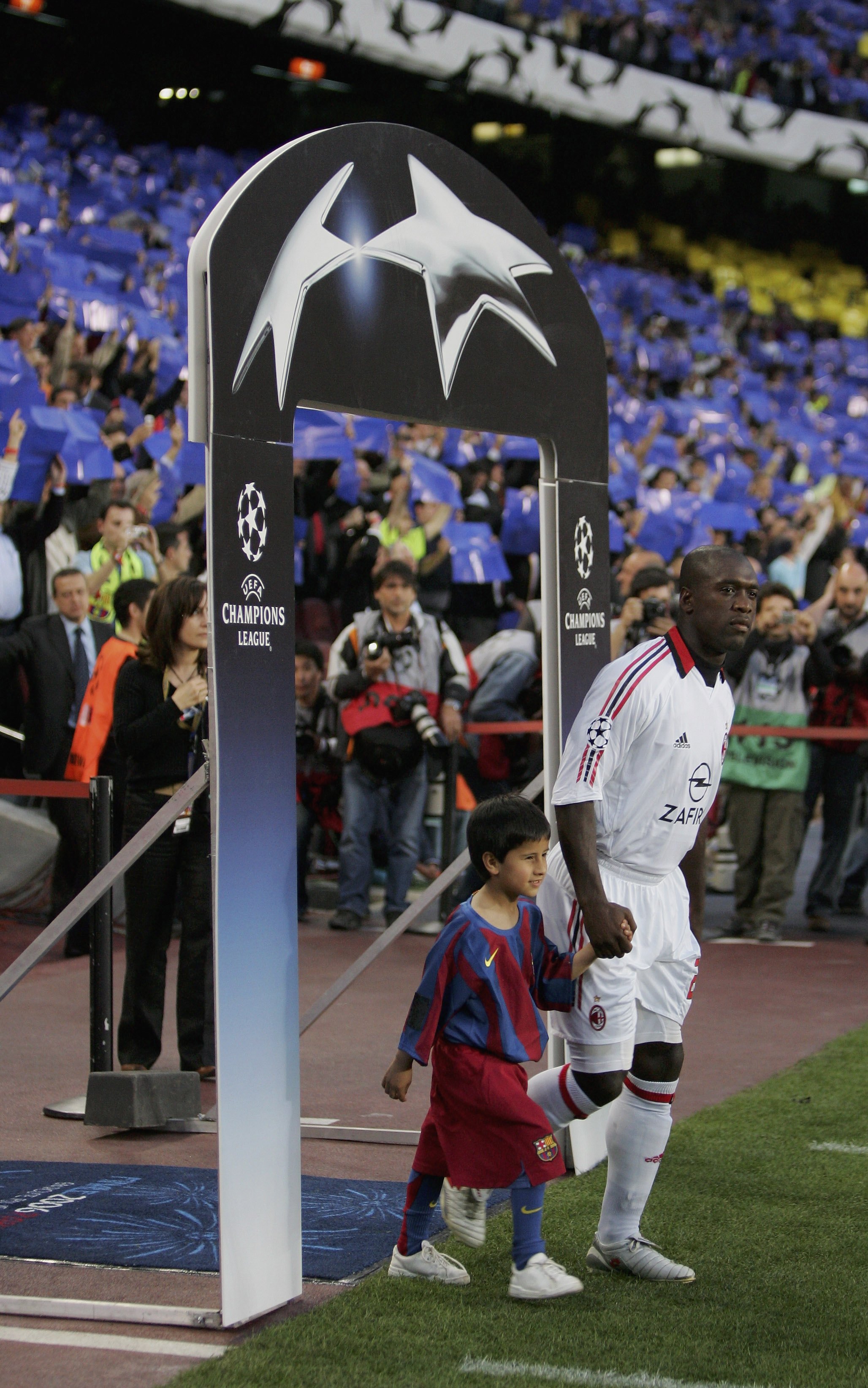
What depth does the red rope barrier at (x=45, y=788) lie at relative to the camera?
7.55 m

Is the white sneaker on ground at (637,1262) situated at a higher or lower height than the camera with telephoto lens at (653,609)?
lower

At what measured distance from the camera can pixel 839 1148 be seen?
231 inches

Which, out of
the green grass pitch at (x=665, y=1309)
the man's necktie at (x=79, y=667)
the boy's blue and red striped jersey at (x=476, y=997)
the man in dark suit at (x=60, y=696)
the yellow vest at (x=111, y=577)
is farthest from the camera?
the yellow vest at (x=111, y=577)

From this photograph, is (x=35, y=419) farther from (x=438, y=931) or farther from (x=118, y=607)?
(x=438, y=931)

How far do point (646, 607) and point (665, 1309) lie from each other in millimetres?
5478

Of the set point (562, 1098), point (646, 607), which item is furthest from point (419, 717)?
point (562, 1098)

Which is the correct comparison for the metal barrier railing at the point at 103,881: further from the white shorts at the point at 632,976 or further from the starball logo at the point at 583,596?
the starball logo at the point at 583,596

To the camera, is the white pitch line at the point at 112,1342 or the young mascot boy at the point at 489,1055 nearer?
the white pitch line at the point at 112,1342

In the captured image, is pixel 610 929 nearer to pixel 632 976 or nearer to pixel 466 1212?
pixel 632 976

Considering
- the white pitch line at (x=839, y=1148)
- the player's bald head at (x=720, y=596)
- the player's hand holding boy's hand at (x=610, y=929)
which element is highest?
the player's bald head at (x=720, y=596)

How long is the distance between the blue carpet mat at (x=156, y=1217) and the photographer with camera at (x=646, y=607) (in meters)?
4.44

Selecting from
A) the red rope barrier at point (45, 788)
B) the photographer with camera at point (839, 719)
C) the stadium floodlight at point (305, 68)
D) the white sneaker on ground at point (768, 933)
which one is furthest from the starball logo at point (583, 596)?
the stadium floodlight at point (305, 68)

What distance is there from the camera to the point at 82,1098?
6496 millimetres

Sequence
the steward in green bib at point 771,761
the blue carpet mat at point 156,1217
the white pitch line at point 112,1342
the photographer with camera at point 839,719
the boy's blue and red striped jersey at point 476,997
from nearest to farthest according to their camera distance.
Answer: the white pitch line at point 112,1342
the boy's blue and red striped jersey at point 476,997
the blue carpet mat at point 156,1217
the steward in green bib at point 771,761
the photographer with camera at point 839,719
